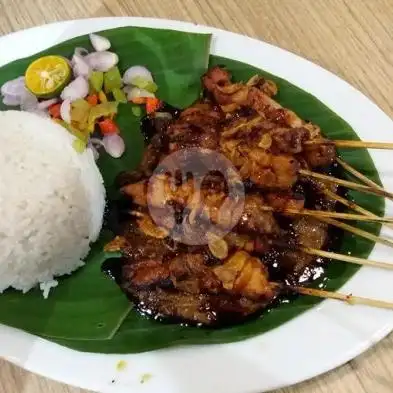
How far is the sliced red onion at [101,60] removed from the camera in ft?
12.8

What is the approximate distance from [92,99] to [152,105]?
394mm

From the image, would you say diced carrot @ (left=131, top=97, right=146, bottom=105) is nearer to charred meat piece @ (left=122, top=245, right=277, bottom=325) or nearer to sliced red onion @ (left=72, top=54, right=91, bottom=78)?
sliced red onion @ (left=72, top=54, right=91, bottom=78)

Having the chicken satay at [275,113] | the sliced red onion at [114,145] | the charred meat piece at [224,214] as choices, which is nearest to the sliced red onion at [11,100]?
the sliced red onion at [114,145]

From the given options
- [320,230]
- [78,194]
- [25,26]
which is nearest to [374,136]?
[320,230]

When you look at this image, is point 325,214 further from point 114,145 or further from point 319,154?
point 114,145

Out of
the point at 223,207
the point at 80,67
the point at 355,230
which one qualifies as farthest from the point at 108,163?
the point at 355,230

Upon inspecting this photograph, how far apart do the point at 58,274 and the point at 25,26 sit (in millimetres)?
1982

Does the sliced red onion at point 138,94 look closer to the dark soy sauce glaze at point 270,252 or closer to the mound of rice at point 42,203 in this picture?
the dark soy sauce glaze at point 270,252

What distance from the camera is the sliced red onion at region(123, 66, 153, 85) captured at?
3.90 m

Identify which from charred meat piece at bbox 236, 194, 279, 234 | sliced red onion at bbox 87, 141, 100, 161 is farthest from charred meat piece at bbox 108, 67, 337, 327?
sliced red onion at bbox 87, 141, 100, 161

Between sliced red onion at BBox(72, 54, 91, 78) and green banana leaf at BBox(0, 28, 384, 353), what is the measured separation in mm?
132

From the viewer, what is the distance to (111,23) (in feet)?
13.6

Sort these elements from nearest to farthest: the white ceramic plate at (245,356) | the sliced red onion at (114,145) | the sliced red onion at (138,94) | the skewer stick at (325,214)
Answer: the skewer stick at (325,214) < the white ceramic plate at (245,356) < the sliced red onion at (114,145) < the sliced red onion at (138,94)

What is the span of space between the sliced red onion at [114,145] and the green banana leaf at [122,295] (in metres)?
0.05
